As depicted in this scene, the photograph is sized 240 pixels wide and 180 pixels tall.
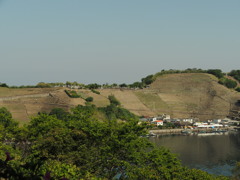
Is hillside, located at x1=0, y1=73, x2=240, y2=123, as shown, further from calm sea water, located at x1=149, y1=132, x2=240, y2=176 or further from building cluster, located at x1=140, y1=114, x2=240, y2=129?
calm sea water, located at x1=149, y1=132, x2=240, y2=176

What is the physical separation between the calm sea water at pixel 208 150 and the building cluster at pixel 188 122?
12598mm

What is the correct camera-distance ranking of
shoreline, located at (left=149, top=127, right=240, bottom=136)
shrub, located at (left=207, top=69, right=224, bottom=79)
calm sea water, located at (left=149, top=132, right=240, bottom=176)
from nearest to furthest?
calm sea water, located at (left=149, top=132, right=240, bottom=176) → shoreline, located at (left=149, top=127, right=240, bottom=136) → shrub, located at (left=207, top=69, right=224, bottom=79)

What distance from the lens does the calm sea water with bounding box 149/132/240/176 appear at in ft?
201

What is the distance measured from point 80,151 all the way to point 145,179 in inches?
239

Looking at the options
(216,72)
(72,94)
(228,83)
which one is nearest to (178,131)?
(72,94)

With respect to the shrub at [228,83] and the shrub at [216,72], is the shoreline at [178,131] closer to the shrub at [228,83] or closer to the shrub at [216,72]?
the shrub at [228,83]

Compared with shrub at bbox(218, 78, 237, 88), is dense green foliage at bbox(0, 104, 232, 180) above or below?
below

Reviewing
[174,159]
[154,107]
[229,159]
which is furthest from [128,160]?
[154,107]

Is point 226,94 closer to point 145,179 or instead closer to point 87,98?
point 87,98

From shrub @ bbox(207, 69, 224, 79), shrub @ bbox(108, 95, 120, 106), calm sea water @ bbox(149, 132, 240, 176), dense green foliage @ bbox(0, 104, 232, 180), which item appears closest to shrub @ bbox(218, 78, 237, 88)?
shrub @ bbox(207, 69, 224, 79)

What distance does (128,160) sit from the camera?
27.6 meters

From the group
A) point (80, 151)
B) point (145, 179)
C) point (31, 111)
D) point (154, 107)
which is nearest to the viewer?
point (145, 179)

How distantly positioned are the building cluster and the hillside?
7471mm

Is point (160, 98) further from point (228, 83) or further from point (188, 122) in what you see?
point (228, 83)
